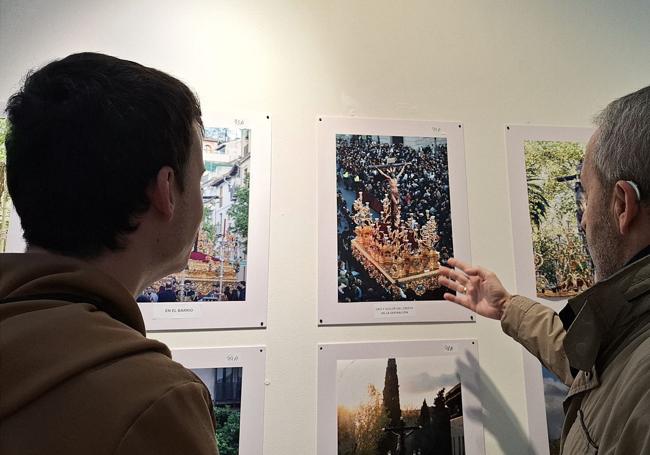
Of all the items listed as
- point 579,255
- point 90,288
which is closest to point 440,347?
point 579,255

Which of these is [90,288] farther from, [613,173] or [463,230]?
[463,230]

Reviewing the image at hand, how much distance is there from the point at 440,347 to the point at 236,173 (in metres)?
0.81

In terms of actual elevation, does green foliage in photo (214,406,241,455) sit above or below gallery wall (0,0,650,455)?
below

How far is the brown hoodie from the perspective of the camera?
0.36 meters

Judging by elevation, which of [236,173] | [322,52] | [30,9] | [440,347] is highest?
[30,9]

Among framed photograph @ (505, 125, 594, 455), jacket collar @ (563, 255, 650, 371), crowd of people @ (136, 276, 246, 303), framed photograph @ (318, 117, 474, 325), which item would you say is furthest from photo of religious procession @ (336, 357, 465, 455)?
jacket collar @ (563, 255, 650, 371)

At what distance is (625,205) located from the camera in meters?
0.70

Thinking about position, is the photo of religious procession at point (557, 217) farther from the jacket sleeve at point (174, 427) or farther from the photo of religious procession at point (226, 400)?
the jacket sleeve at point (174, 427)

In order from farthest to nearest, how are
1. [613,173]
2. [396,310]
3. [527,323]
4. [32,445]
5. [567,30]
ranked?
1. [567,30]
2. [396,310]
3. [527,323]
4. [613,173]
5. [32,445]

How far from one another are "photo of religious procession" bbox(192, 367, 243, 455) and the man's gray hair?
1.00 m

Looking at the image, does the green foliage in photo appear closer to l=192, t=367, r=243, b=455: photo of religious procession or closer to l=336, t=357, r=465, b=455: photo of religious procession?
l=192, t=367, r=243, b=455: photo of religious procession

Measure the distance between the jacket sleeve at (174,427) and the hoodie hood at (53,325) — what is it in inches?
2.6

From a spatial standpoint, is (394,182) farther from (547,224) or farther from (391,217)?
(547,224)

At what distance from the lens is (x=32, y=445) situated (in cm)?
35
